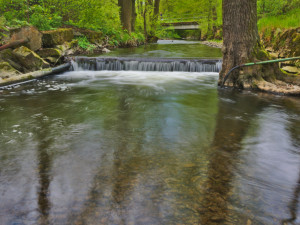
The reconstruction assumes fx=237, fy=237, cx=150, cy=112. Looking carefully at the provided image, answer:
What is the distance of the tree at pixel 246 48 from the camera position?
23.2 ft

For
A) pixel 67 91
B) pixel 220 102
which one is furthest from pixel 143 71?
pixel 220 102

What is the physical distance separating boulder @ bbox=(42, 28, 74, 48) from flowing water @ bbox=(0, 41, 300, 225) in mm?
5716

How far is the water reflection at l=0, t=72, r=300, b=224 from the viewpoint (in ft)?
7.46

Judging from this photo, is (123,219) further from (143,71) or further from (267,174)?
(143,71)

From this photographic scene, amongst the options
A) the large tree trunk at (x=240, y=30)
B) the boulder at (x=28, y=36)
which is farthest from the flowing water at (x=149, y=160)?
the boulder at (x=28, y=36)

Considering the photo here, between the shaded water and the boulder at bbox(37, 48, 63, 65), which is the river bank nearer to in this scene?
the boulder at bbox(37, 48, 63, 65)

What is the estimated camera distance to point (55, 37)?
40.0ft

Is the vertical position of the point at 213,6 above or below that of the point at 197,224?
above

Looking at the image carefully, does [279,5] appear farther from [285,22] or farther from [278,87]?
[278,87]

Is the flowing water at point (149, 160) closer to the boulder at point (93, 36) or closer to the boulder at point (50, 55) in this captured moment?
Result: the boulder at point (50, 55)

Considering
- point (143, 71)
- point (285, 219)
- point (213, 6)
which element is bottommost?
point (285, 219)

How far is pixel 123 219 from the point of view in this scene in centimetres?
216

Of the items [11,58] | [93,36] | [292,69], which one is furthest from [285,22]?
[93,36]

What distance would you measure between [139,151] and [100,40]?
1626 centimetres
